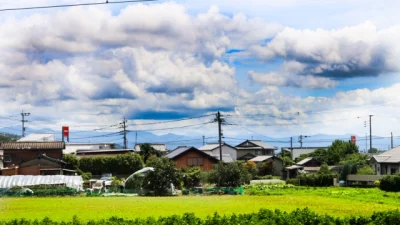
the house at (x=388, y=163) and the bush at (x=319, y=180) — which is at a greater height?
the house at (x=388, y=163)

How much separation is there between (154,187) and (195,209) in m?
18.8

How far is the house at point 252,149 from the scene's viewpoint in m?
101

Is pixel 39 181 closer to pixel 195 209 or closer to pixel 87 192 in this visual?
pixel 87 192

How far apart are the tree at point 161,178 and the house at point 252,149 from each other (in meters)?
49.8

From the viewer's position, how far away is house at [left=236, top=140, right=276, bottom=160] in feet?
330

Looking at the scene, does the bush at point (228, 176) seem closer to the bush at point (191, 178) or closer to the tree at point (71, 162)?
the bush at point (191, 178)

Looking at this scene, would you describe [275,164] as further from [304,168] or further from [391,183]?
[391,183]

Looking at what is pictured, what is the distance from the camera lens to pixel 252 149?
10306cm

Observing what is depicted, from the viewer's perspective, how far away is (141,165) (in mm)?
70500

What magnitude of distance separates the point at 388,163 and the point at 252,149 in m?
40.6

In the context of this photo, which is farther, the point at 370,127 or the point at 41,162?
the point at 370,127

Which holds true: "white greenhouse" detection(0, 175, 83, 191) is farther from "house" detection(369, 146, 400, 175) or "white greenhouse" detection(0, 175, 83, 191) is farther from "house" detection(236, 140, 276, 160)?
"house" detection(236, 140, 276, 160)

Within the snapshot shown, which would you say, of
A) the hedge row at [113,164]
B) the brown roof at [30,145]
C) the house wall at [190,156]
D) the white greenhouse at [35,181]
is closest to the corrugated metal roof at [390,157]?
the house wall at [190,156]

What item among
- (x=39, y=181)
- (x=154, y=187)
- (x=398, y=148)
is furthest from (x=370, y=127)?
(x=39, y=181)
